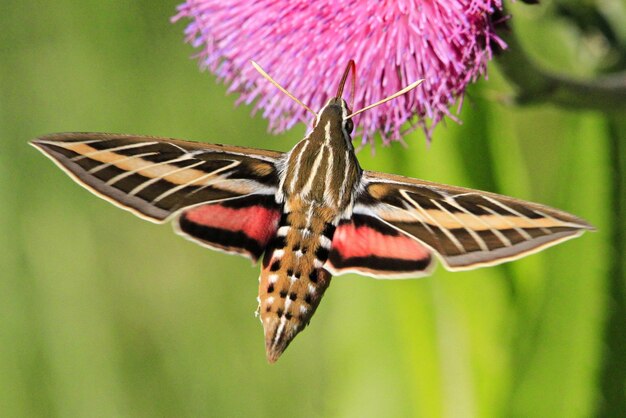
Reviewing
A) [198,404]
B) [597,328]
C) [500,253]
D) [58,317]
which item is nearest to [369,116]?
[500,253]

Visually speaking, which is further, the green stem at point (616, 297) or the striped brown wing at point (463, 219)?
the green stem at point (616, 297)

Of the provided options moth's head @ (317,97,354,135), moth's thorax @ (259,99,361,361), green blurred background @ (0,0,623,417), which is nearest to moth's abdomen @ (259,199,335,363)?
moth's thorax @ (259,99,361,361)

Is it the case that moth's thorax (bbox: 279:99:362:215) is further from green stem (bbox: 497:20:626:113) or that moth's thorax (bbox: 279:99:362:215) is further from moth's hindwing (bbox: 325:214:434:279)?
green stem (bbox: 497:20:626:113)

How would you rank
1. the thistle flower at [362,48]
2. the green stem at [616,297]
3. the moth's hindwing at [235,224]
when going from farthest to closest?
the green stem at [616,297] → the thistle flower at [362,48] → the moth's hindwing at [235,224]

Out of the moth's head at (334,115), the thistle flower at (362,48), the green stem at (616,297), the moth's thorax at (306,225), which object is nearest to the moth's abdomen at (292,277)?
the moth's thorax at (306,225)

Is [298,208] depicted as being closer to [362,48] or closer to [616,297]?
[362,48]

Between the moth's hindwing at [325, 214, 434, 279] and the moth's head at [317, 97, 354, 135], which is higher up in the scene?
the moth's head at [317, 97, 354, 135]

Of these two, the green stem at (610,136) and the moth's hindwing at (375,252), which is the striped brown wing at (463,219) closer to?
the moth's hindwing at (375,252)
